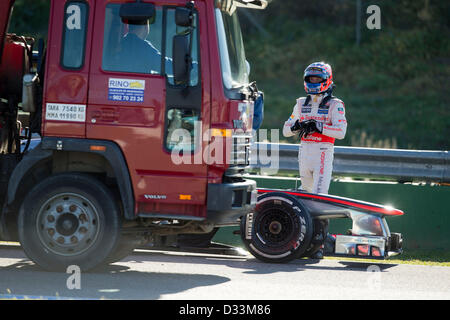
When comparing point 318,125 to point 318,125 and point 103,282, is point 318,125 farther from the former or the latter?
point 103,282

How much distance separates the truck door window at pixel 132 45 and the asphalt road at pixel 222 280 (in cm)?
199

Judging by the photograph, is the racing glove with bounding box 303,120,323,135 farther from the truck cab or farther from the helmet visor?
the truck cab

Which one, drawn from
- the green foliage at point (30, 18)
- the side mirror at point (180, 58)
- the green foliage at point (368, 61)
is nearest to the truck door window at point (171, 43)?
the side mirror at point (180, 58)

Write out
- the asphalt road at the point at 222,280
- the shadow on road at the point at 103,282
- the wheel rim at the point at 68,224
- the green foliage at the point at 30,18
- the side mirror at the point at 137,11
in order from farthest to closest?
the green foliage at the point at 30,18 < the wheel rim at the point at 68,224 < the side mirror at the point at 137,11 < the asphalt road at the point at 222,280 < the shadow on road at the point at 103,282

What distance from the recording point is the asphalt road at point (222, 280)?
7.14 meters

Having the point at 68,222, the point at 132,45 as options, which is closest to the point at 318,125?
the point at 132,45

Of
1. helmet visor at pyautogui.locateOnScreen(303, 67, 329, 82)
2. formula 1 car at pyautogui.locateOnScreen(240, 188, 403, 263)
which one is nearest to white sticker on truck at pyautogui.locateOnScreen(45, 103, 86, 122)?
formula 1 car at pyautogui.locateOnScreen(240, 188, 403, 263)

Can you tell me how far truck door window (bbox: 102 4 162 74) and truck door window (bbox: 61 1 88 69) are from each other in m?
0.22

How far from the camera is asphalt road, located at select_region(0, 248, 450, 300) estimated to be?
23.4 feet

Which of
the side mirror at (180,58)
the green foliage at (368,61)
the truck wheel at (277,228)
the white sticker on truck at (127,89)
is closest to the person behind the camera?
the side mirror at (180,58)

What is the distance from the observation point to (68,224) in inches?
315

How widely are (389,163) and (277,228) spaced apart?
2526 mm

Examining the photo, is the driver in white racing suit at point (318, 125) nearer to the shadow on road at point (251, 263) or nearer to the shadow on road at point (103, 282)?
the shadow on road at point (251, 263)

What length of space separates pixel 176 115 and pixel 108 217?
3.77 ft
